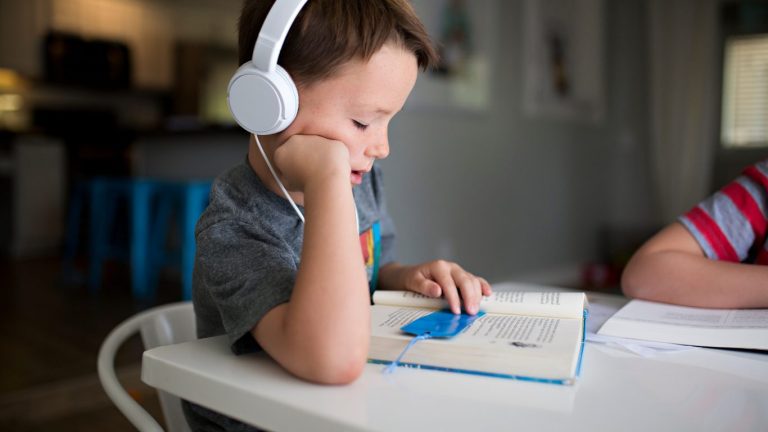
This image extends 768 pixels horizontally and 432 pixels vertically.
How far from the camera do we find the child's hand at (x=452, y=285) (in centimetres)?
73

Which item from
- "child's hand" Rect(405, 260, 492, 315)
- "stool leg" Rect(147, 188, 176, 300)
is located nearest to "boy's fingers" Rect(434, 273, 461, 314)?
"child's hand" Rect(405, 260, 492, 315)

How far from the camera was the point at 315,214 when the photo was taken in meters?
0.62

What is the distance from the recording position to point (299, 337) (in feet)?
1.88

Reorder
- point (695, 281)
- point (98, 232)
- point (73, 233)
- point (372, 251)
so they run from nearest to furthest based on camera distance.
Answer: point (695, 281) < point (372, 251) < point (98, 232) < point (73, 233)

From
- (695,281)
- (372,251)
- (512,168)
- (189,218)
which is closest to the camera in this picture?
(695,281)

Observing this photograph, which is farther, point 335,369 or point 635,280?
point 635,280

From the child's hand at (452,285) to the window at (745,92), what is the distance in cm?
461

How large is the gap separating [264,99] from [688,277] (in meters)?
0.60

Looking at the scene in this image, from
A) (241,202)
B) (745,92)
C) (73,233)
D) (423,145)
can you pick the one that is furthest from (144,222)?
(745,92)

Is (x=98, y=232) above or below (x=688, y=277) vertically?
below

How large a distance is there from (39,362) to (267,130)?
2.04 m

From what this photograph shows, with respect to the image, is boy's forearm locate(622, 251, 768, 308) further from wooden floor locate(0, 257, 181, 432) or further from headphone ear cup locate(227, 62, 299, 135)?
wooden floor locate(0, 257, 181, 432)

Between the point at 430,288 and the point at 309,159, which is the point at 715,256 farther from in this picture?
the point at 309,159

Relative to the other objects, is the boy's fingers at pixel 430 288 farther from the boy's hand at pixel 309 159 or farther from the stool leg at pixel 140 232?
the stool leg at pixel 140 232
